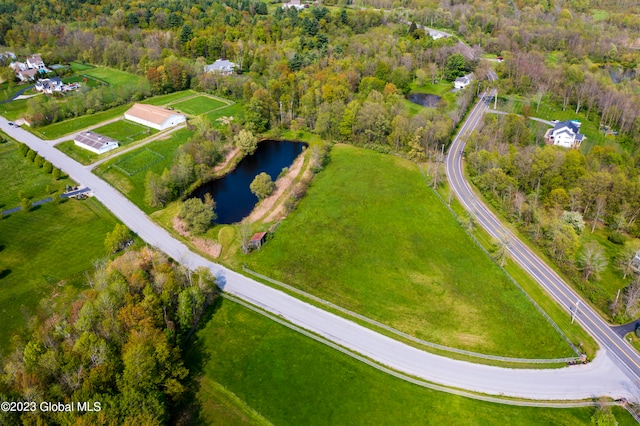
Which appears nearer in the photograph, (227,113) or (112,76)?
(227,113)

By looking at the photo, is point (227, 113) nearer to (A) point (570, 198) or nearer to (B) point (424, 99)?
(B) point (424, 99)

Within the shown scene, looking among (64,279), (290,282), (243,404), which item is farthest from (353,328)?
(64,279)

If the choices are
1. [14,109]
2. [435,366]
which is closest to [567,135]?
[435,366]

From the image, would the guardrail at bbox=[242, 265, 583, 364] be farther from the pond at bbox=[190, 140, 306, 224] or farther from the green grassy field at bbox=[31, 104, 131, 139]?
the green grassy field at bbox=[31, 104, 131, 139]

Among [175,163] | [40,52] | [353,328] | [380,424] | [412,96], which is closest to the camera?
[380,424]

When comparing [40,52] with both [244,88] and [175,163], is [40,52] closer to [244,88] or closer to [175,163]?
[244,88]

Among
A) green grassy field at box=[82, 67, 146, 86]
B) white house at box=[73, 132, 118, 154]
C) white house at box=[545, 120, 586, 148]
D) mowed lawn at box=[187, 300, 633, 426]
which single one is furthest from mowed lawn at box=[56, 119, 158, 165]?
white house at box=[545, 120, 586, 148]

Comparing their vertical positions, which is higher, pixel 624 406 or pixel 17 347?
pixel 17 347
